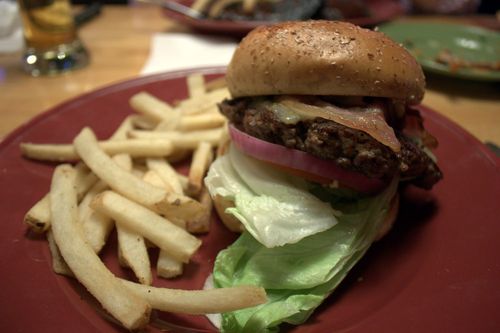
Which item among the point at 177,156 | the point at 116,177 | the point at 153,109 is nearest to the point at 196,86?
the point at 153,109

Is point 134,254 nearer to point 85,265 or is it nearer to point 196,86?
point 85,265

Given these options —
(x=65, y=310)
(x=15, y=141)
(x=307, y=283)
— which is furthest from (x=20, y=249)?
(x=307, y=283)

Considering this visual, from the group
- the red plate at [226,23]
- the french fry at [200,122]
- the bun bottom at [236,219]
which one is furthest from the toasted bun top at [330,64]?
the red plate at [226,23]

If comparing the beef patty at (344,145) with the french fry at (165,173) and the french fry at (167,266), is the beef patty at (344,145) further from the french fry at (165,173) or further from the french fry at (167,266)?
the french fry at (167,266)

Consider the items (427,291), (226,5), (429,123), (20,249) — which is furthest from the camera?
(226,5)

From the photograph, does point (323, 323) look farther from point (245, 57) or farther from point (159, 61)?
point (159, 61)

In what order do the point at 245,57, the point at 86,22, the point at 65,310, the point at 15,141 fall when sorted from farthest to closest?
the point at 86,22, the point at 15,141, the point at 245,57, the point at 65,310

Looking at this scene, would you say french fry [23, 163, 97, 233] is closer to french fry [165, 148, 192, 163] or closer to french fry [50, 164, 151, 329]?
french fry [50, 164, 151, 329]
